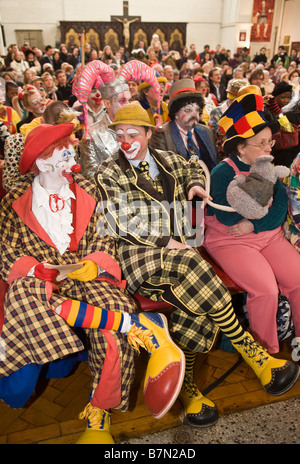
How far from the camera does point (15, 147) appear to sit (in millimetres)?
2947

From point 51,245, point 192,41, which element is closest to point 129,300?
point 51,245

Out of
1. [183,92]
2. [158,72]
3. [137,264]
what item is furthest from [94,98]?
[158,72]

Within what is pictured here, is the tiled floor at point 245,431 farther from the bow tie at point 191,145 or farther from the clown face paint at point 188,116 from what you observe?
the clown face paint at point 188,116

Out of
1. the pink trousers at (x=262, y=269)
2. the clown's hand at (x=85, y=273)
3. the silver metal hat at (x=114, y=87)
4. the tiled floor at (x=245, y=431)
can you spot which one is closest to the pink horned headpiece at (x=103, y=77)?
the silver metal hat at (x=114, y=87)

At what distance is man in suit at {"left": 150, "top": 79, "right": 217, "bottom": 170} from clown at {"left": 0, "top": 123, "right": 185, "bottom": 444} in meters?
1.27

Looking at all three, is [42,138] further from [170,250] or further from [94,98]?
[94,98]

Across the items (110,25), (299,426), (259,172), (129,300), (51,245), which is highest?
(110,25)

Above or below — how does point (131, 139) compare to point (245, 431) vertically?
above

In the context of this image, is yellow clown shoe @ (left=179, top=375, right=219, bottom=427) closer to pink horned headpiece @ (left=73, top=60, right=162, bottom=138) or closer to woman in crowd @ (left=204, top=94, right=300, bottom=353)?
woman in crowd @ (left=204, top=94, right=300, bottom=353)

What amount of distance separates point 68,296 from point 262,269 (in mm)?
1203

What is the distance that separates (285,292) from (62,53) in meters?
13.4

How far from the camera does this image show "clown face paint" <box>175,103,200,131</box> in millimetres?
3252

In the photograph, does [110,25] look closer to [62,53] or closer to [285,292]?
[62,53]

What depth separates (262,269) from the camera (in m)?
A: 2.34
